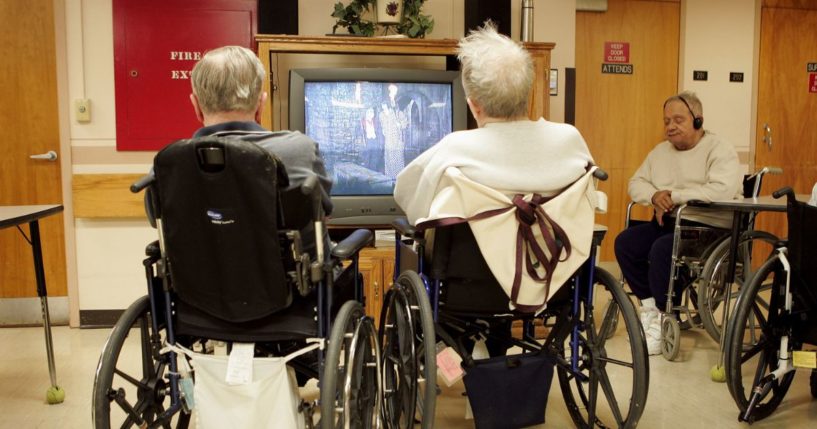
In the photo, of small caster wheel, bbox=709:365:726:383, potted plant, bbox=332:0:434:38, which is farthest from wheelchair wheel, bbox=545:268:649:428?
potted plant, bbox=332:0:434:38

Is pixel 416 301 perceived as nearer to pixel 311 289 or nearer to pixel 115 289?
pixel 311 289

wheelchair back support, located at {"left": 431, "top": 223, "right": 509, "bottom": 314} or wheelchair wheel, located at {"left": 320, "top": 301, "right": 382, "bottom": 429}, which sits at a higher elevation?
wheelchair back support, located at {"left": 431, "top": 223, "right": 509, "bottom": 314}

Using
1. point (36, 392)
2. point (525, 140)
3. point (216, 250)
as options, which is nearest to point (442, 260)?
point (525, 140)

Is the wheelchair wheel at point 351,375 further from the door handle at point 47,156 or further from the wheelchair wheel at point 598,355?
the door handle at point 47,156

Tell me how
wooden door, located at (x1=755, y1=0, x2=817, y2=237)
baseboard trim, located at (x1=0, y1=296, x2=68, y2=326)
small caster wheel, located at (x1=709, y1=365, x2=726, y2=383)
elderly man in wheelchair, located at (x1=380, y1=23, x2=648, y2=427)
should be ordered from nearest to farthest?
elderly man in wheelchair, located at (x1=380, y1=23, x2=648, y2=427) < small caster wheel, located at (x1=709, y1=365, x2=726, y2=383) < baseboard trim, located at (x1=0, y1=296, x2=68, y2=326) < wooden door, located at (x1=755, y1=0, x2=817, y2=237)

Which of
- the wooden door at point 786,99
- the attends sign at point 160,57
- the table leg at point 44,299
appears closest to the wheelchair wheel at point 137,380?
the table leg at point 44,299

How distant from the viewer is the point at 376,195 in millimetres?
3502

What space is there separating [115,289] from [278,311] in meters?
2.34

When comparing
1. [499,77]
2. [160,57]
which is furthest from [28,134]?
[499,77]

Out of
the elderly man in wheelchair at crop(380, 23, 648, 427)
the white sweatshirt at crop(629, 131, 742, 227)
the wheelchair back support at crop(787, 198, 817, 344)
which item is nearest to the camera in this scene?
the elderly man in wheelchair at crop(380, 23, 648, 427)

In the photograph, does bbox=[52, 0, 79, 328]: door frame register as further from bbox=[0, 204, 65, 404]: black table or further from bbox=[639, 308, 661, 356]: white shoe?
bbox=[639, 308, 661, 356]: white shoe

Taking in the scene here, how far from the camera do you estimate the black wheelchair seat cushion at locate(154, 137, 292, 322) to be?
163cm

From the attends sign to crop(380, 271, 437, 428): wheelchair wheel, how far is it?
1982 mm

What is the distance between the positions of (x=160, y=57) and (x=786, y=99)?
13.2 ft
